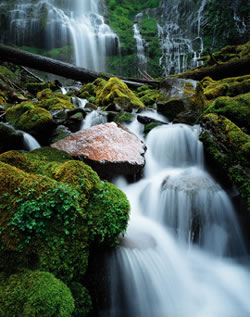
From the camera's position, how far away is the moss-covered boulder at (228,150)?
11.5ft

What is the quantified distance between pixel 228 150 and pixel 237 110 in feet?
5.80

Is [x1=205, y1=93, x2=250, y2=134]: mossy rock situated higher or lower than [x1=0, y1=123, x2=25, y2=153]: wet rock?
higher

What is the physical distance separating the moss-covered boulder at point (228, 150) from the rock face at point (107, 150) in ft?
5.09

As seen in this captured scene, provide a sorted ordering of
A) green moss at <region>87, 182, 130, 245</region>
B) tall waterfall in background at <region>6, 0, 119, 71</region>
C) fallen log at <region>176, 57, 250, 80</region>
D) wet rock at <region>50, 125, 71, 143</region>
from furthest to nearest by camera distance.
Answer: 1. tall waterfall in background at <region>6, 0, 119, 71</region>
2. fallen log at <region>176, 57, 250, 80</region>
3. wet rock at <region>50, 125, 71, 143</region>
4. green moss at <region>87, 182, 130, 245</region>

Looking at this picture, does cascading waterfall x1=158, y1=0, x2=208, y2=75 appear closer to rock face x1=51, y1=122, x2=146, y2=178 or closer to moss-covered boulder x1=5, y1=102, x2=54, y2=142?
rock face x1=51, y1=122, x2=146, y2=178

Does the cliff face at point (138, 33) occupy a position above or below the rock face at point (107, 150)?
above

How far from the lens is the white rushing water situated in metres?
2.56

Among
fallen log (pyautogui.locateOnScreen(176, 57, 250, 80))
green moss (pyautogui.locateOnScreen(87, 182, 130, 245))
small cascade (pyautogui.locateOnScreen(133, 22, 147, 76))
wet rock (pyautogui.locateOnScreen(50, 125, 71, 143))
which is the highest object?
small cascade (pyautogui.locateOnScreen(133, 22, 147, 76))

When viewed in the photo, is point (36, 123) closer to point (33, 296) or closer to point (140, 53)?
point (33, 296)

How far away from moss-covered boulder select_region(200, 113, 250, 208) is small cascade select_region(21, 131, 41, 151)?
4.11 meters

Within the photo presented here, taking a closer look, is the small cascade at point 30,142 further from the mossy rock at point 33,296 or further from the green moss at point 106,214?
the mossy rock at point 33,296

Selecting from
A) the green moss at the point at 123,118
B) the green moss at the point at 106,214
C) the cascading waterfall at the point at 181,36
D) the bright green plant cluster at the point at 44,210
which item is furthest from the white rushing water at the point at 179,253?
the cascading waterfall at the point at 181,36

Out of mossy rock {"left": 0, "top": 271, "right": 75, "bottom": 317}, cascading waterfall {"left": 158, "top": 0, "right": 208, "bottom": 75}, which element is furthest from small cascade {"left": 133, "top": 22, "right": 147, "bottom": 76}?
mossy rock {"left": 0, "top": 271, "right": 75, "bottom": 317}

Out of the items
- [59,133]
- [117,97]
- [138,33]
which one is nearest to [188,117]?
[117,97]
